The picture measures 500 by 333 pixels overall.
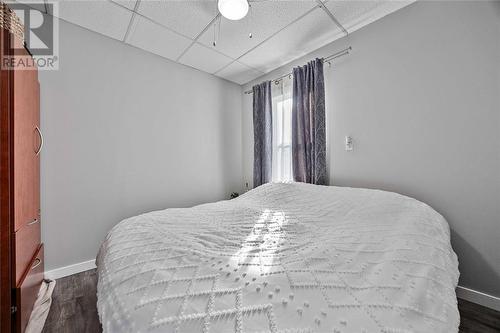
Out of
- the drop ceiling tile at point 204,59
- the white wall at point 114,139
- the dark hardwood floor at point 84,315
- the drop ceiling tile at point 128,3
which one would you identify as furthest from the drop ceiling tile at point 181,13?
the dark hardwood floor at point 84,315

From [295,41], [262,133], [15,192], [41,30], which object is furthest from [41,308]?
[295,41]

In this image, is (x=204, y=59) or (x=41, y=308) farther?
(x=204, y=59)

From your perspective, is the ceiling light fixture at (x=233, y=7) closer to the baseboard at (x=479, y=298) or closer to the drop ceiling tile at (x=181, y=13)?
the drop ceiling tile at (x=181, y=13)

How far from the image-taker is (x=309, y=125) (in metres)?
2.56

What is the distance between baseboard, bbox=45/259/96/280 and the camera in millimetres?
1979

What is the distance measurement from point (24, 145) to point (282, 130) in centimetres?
257

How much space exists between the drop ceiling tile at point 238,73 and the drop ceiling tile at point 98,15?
1.35 meters

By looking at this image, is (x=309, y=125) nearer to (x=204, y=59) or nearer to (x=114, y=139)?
(x=204, y=59)

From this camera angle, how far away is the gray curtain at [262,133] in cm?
307

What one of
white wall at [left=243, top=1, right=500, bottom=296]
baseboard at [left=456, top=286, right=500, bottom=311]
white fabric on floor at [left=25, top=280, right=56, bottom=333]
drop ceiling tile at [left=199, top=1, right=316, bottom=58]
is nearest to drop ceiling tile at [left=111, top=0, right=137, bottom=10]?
drop ceiling tile at [left=199, top=1, right=316, bottom=58]

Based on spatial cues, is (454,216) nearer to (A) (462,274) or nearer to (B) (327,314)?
(A) (462,274)

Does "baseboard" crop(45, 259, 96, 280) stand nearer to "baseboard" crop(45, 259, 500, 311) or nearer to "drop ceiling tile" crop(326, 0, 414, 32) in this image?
"baseboard" crop(45, 259, 500, 311)

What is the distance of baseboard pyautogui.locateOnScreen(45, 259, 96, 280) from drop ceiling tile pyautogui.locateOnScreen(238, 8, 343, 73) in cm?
309

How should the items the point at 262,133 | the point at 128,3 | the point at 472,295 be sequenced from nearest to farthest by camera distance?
the point at 472,295 < the point at 128,3 < the point at 262,133
